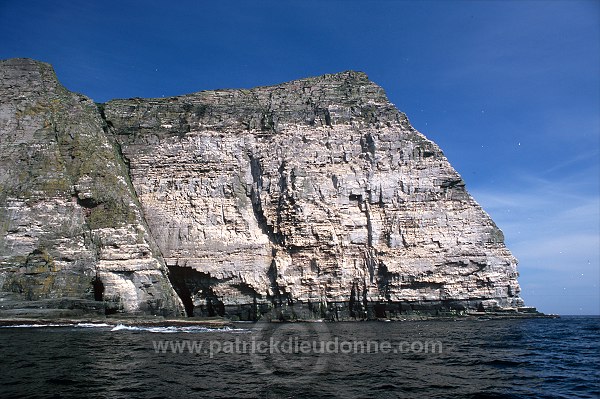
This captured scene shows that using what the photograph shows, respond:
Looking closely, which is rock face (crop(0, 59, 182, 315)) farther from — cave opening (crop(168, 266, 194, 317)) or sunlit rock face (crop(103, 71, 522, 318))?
sunlit rock face (crop(103, 71, 522, 318))

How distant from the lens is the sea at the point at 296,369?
9578 mm

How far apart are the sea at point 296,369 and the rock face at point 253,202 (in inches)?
761

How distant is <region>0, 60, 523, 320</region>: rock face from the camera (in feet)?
118

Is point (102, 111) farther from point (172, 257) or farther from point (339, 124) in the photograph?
point (339, 124)

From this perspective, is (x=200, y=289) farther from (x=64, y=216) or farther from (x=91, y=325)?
(x=91, y=325)

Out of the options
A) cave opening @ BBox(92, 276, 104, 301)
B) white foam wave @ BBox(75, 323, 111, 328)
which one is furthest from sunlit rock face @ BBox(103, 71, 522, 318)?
white foam wave @ BBox(75, 323, 111, 328)

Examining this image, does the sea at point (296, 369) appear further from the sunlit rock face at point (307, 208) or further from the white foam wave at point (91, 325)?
the sunlit rock face at point (307, 208)

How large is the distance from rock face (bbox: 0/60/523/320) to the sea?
19341 millimetres

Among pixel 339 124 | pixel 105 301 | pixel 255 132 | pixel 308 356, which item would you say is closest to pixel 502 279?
pixel 339 124

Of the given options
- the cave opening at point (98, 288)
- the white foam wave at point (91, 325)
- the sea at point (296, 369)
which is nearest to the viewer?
the sea at point (296, 369)

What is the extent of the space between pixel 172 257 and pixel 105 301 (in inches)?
323

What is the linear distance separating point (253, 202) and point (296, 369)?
103 feet

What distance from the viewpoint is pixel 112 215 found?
36250 mm

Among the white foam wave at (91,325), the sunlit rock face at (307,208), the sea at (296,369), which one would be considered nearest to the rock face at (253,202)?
the sunlit rock face at (307,208)
